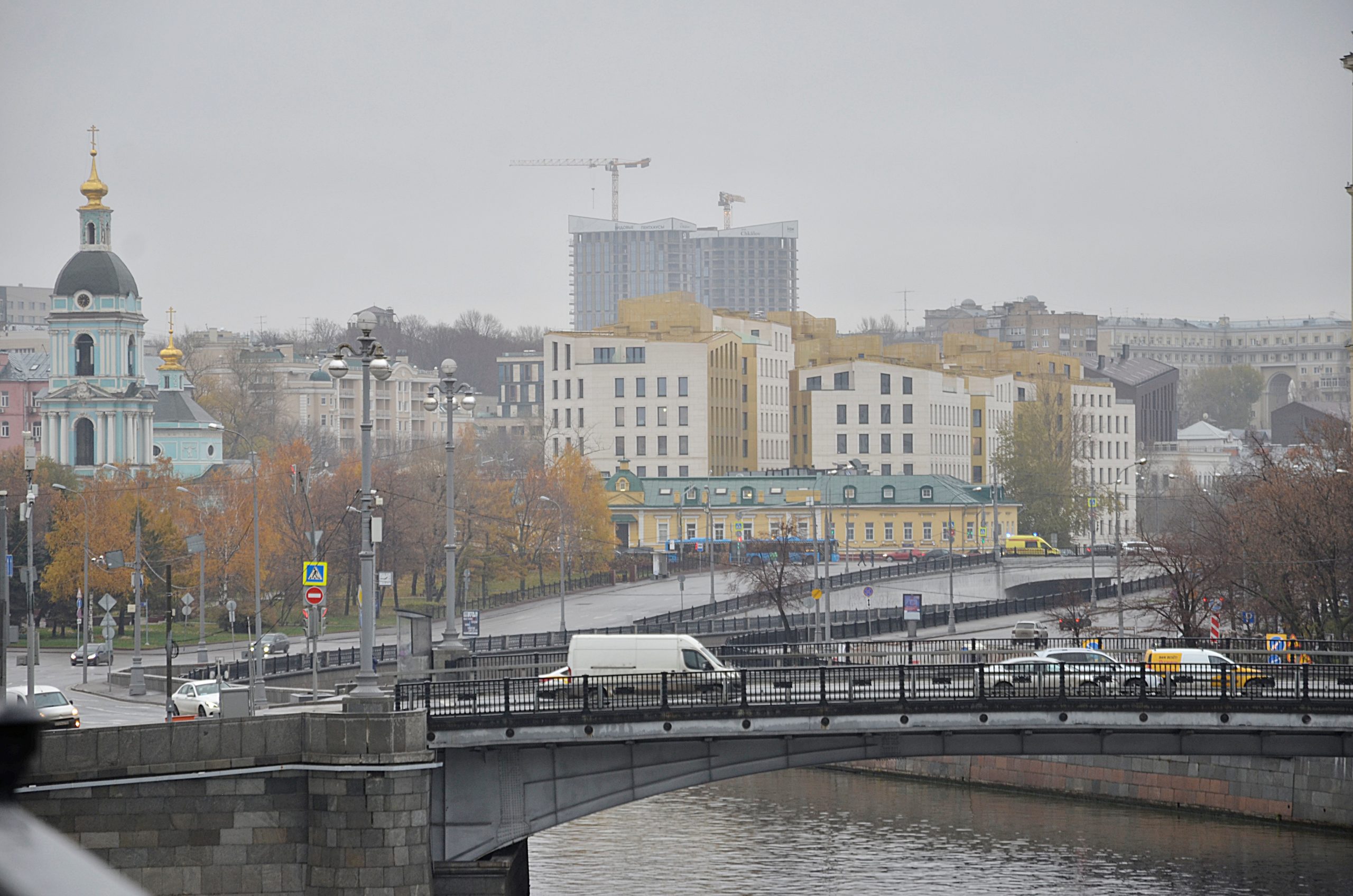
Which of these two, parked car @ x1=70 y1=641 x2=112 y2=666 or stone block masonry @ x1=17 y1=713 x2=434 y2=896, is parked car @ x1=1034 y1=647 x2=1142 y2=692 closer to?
stone block masonry @ x1=17 y1=713 x2=434 y2=896

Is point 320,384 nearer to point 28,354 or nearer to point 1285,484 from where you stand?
point 28,354

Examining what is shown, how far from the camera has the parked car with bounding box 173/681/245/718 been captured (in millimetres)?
47562

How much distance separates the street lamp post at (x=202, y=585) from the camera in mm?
66562

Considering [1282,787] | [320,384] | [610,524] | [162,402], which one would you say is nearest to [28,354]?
[320,384]

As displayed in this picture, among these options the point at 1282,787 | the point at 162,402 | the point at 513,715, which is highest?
the point at 162,402

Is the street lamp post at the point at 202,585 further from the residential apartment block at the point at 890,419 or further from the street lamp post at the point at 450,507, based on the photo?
the residential apartment block at the point at 890,419

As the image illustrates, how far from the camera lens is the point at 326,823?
92.7 feet

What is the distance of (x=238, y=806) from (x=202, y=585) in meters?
37.0

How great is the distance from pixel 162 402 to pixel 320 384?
52148 mm

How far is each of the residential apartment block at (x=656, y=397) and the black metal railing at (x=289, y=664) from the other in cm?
7803

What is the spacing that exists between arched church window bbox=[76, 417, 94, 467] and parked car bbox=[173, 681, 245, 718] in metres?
86.5

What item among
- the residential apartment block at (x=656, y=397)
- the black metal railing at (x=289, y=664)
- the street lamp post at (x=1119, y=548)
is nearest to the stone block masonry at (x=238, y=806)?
the black metal railing at (x=289, y=664)

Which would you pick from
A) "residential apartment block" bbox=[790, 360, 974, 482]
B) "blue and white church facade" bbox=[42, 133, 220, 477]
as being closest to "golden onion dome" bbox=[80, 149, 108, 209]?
"blue and white church facade" bbox=[42, 133, 220, 477]

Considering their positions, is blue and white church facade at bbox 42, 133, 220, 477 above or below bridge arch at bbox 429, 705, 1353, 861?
above
